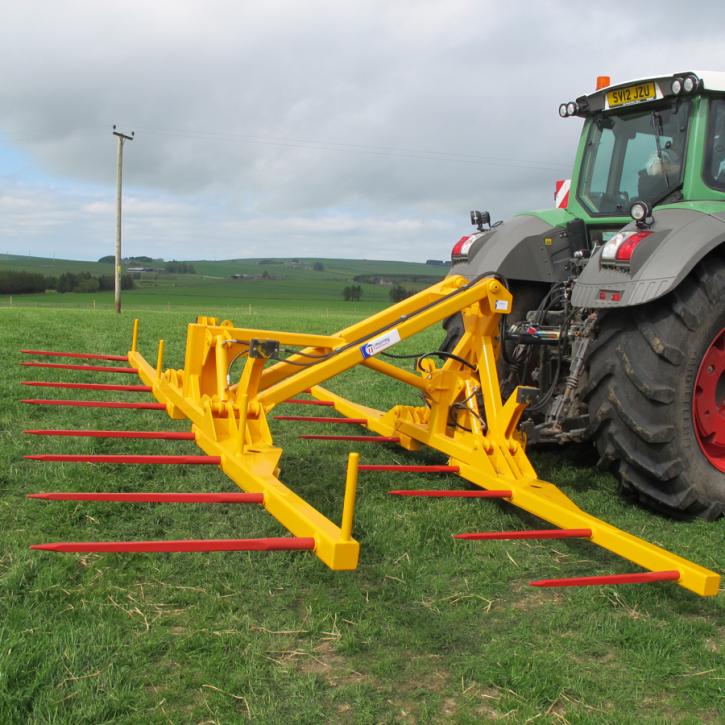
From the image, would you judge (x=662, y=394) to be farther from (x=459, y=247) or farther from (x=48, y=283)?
(x=48, y=283)

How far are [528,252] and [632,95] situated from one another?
1215 millimetres

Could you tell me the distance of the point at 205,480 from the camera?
4387 millimetres

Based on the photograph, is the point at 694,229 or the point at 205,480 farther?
the point at 205,480

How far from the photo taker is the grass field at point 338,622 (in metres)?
2.42

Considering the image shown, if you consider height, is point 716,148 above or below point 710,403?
above

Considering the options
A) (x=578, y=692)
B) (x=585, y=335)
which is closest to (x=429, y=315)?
(x=585, y=335)

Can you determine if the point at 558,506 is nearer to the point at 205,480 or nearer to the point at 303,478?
the point at 303,478

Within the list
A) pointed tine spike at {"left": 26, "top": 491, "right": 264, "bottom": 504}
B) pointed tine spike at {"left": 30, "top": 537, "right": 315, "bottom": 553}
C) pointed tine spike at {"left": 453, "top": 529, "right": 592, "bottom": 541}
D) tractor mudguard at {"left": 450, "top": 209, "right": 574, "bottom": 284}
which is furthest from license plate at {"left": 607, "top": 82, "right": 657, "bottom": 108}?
pointed tine spike at {"left": 30, "top": 537, "right": 315, "bottom": 553}

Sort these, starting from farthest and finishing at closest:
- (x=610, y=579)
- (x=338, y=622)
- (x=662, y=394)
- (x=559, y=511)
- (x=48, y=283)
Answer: (x=48, y=283) → (x=662, y=394) → (x=559, y=511) → (x=338, y=622) → (x=610, y=579)

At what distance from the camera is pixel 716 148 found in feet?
15.3

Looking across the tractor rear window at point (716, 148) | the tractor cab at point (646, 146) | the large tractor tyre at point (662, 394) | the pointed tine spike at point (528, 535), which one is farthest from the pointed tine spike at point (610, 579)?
the tractor rear window at point (716, 148)

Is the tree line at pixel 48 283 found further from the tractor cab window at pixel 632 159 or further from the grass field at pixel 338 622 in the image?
the grass field at pixel 338 622

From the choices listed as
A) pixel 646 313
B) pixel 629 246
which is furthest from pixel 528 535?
pixel 629 246

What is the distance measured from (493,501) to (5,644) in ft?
8.67
